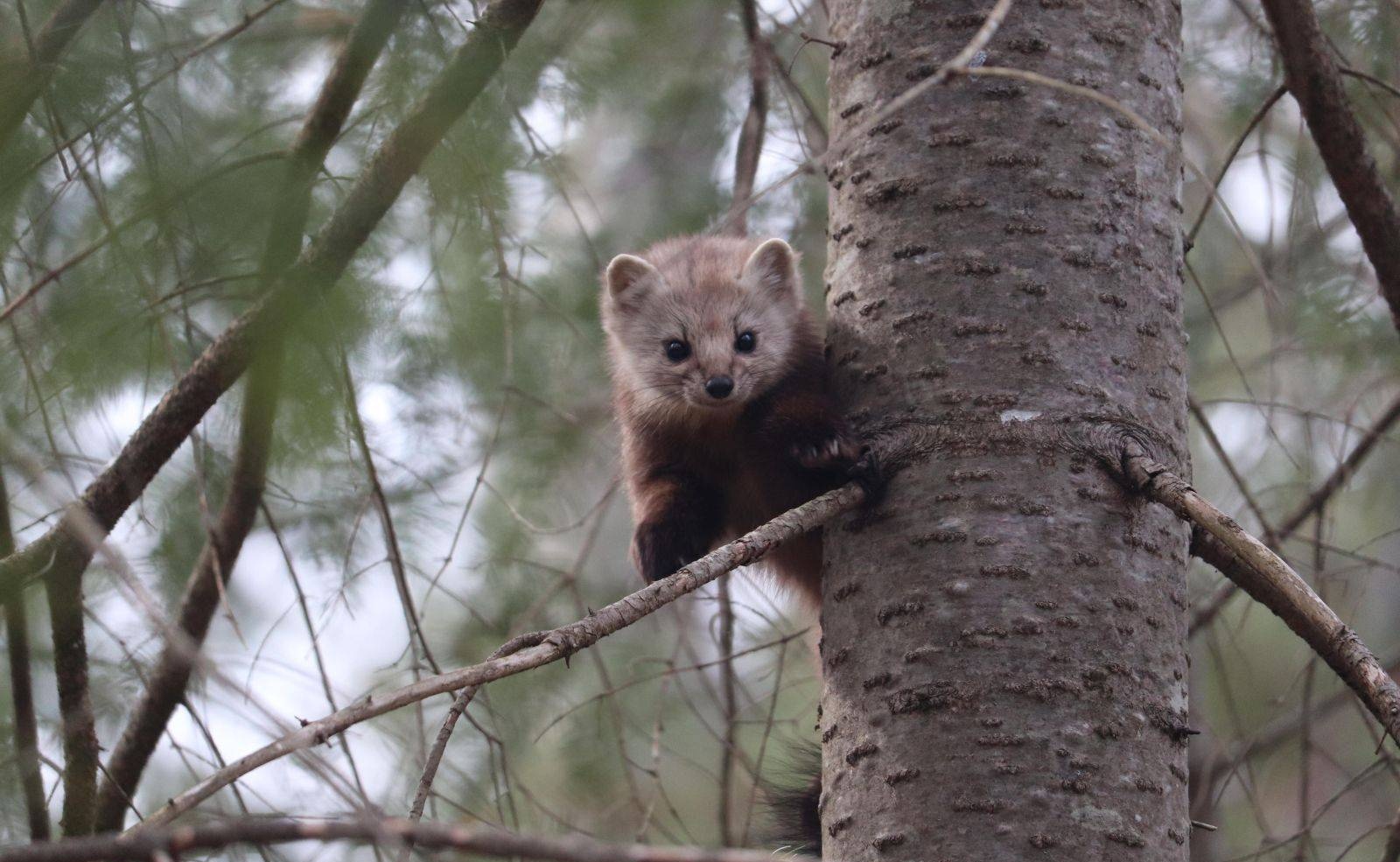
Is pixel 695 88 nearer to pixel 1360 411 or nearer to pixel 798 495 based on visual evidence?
pixel 798 495

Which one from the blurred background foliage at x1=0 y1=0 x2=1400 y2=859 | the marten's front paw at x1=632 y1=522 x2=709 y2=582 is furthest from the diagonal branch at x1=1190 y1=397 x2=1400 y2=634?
the marten's front paw at x1=632 y1=522 x2=709 y2=582

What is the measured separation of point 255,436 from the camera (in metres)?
2.71

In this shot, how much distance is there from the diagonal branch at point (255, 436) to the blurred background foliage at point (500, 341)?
0.18 ft

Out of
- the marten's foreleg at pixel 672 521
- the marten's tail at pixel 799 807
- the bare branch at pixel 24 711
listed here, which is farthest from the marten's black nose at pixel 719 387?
the bare branch at pixel 24 711

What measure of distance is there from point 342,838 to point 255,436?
5.37 feet

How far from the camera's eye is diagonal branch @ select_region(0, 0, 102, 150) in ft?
7.68

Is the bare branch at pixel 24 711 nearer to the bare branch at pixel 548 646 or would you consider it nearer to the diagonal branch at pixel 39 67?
the diagonal branch at pixel 39 67

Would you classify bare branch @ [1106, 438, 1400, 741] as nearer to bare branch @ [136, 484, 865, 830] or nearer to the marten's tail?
bare branch @ [136, 484, 865, 830]

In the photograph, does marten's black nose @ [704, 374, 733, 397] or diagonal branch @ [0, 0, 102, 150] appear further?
marten's black nose @ [704, 374, 733, 397]

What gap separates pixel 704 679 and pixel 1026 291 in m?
1.81

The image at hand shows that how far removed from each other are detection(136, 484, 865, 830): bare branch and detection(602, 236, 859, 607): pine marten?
19.0 inches

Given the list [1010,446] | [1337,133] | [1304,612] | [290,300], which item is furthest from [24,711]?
[1337,133]

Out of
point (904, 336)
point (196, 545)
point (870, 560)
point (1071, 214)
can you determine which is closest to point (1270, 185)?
point (1071, 214)

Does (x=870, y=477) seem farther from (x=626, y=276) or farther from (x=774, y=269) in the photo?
(x=626, y=276)
